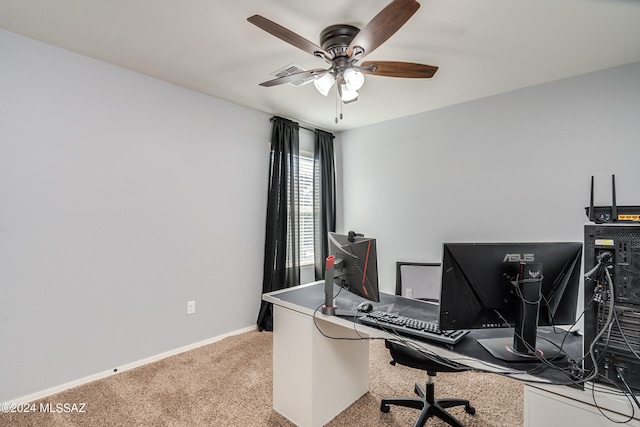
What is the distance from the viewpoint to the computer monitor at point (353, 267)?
155cm

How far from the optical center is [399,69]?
1975mm

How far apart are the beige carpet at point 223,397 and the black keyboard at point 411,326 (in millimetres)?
843

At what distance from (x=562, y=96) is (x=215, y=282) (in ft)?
12.3

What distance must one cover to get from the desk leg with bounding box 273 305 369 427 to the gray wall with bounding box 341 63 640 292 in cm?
193

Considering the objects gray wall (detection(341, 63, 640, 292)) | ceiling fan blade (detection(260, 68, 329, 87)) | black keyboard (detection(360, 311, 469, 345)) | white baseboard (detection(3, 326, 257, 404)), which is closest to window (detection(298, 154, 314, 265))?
gray wall (detection(341, 63, 640, 292))

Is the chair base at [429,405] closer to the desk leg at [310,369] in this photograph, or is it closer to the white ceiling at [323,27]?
the desk leg at [310,369]

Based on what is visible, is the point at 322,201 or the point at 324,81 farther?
the point at 322,201

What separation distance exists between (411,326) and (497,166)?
92.4 inches

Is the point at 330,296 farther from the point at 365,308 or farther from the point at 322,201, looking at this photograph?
the point at 322,201

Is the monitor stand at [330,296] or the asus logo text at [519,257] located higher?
the asus logo text at [519,257]

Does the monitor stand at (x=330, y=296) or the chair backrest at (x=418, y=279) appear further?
the chair backrest at (x=418, y=279)

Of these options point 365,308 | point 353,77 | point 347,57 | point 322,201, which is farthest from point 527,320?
point 322,201

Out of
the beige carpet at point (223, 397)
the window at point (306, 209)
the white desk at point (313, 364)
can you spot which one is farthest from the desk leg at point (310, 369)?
the window at point (306, 209)

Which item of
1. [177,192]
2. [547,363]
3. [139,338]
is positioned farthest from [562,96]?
[139,338]
